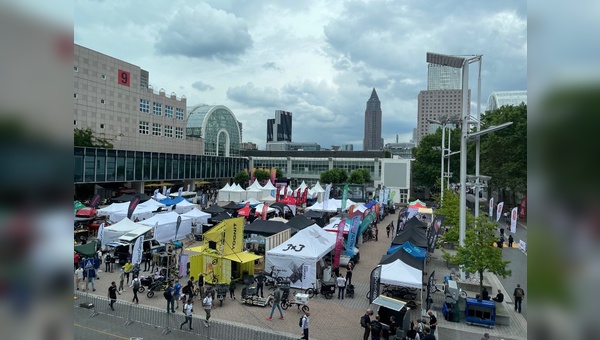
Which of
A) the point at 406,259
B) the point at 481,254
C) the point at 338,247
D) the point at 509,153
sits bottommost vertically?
the point at 338,247

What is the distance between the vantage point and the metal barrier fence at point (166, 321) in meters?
12.5

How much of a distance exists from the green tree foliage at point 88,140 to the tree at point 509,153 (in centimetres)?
4618

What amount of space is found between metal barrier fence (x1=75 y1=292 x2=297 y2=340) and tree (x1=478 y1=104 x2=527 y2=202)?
3590cm

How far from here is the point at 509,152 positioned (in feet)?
145

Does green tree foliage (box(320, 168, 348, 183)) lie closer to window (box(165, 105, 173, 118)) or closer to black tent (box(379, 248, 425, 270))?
window (box(165, 105, 173, 118))

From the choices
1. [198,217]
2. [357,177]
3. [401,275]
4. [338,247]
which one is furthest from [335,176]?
[401,275]

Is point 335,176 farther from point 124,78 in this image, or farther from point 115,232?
point 115,232

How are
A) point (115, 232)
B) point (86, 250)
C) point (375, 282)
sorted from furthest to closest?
Answer: 1. point (115, 232)
2. point (86, 250)
3. point (375, 282)

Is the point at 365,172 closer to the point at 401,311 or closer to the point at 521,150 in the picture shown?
the point at 521,150

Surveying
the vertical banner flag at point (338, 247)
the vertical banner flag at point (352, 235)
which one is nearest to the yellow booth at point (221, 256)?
the vertical banner flag at point (338, 247)

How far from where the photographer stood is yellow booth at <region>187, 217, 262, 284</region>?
17094mm

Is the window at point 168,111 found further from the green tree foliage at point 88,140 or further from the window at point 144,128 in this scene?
the green tree foliage at point 88,140

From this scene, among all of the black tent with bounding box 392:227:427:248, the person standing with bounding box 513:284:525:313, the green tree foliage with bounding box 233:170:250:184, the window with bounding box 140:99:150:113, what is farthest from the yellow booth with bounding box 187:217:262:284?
the green tree foliage with bounding box 233:170:250:184

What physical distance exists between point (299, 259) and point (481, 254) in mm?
7547
